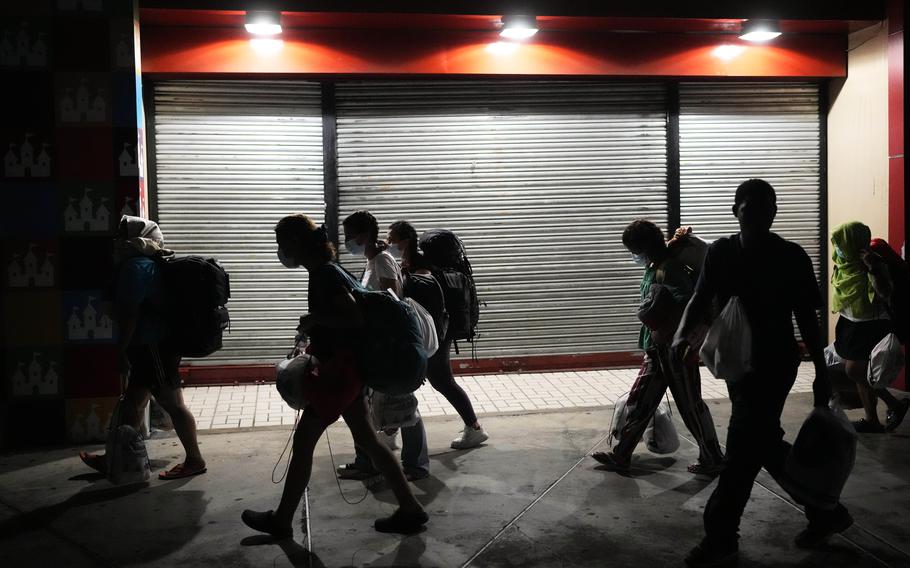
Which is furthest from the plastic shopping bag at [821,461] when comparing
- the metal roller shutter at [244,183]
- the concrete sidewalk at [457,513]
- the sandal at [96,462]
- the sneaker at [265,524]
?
the metal roller shutter at [244,183]

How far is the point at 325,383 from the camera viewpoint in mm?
4703

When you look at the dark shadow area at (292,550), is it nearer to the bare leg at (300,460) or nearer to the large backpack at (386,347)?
the bare leg at (300,460)

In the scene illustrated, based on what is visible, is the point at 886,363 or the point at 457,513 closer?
the point at 457,513

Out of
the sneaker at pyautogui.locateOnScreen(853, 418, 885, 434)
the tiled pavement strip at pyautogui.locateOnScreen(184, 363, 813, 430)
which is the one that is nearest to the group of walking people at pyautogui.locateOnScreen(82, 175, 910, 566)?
the sneaker at pyautogui.locateOnScreen(853, 418, 885, 434)

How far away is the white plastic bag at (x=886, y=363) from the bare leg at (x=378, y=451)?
3.97 m

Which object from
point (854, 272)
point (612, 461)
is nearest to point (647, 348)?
point (612, 461)

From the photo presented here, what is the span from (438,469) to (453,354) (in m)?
3.70

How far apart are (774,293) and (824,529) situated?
1.27m

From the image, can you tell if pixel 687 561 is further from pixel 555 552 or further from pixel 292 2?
pixel 292 2

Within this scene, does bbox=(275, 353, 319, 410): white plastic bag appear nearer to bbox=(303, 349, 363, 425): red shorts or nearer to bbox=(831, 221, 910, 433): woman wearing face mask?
bbox=(303, 349, 363, 425): red shorts

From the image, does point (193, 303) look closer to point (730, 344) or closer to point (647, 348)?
point (647, 348)

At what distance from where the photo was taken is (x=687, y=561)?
172 inches

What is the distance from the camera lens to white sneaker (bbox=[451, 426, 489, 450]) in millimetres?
6723

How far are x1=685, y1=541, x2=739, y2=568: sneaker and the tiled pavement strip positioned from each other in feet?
11.8
